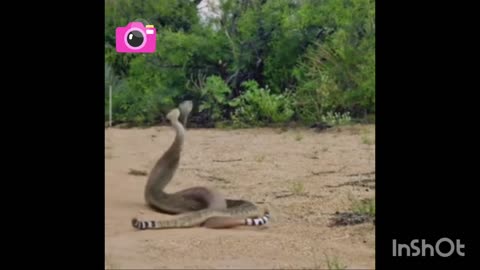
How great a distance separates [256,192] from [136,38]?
0.75m

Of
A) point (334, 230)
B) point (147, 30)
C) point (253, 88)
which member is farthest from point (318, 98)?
point (147, 30)

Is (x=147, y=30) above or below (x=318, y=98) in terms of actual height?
above

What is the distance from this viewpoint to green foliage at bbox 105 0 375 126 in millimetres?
3133

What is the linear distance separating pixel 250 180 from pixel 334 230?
14.7 inches

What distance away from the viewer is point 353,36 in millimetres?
3133

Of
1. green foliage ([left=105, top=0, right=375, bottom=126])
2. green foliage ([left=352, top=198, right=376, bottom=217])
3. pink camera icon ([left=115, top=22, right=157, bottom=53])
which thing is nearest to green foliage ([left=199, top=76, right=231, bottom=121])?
green foliage ([left=105, top=0, right=375, bottom=126])

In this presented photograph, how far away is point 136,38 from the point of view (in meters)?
3.13

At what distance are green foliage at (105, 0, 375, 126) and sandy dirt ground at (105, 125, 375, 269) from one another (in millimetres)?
86

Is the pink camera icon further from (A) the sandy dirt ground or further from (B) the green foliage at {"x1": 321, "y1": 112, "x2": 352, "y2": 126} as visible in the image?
(B) the green foliage at {"x1": 321, "y1": 112, "x2": 352, "y2": 126}
